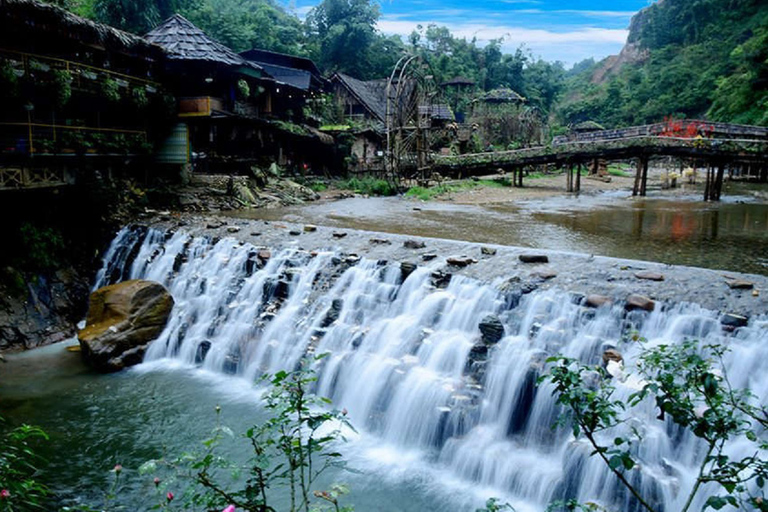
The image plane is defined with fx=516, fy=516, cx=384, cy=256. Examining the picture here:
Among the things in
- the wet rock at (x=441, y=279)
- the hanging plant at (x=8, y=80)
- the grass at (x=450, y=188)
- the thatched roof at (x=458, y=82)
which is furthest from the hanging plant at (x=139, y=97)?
the thatched roof at (x=458, y=82)

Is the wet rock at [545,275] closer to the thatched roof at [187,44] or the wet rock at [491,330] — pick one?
the wet rock at [491,330]

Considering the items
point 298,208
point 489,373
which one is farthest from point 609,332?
point 298,208

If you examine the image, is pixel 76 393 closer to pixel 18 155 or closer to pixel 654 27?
pixel 18 155

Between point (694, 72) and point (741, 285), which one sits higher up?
point (694, 72)

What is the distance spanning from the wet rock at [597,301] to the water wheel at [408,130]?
18709 millimetres

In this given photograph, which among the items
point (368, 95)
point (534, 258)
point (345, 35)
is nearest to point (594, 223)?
point (534, 258)

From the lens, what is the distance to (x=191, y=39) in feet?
68.5

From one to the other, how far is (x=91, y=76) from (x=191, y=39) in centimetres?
671

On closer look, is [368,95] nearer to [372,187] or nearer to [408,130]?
[408,130]

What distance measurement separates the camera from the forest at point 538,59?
118 ft

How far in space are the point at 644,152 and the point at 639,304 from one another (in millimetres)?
20467

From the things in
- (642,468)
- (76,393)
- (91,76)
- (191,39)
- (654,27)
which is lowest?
(76,393)

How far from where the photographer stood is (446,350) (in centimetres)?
822

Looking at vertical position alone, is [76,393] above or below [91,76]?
below
